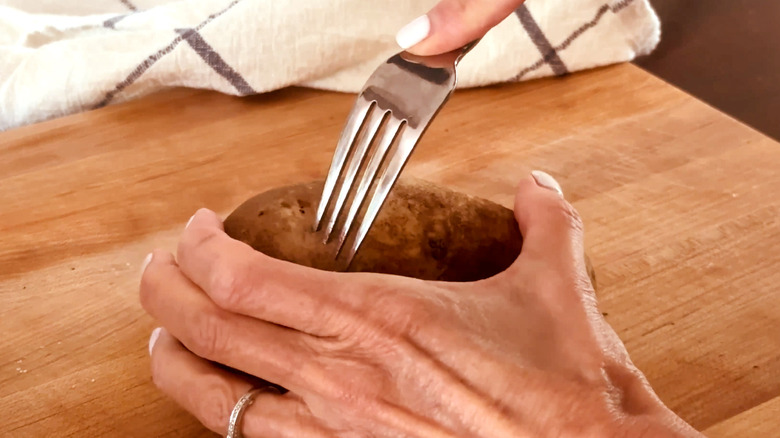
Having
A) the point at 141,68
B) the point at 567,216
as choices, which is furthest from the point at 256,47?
the point at 567,216

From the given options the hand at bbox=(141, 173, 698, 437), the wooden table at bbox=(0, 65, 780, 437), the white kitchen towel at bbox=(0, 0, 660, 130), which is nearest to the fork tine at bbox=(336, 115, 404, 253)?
the hand at bbox=(141, 173, 698, 437)

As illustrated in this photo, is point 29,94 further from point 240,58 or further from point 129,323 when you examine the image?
point 129,323

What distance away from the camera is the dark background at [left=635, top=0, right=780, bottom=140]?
1.69m

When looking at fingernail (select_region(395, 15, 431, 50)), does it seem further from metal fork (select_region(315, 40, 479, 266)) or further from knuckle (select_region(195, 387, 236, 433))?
knuckle (select_region(195, 387, 236, 433))

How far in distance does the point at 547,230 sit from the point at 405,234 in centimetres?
14

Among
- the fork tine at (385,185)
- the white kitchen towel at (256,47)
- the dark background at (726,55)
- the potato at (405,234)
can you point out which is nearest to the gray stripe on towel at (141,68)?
the white kitchen towel at (256,47)

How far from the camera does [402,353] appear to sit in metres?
0.60

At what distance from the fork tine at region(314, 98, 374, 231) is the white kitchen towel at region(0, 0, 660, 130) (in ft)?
1.56

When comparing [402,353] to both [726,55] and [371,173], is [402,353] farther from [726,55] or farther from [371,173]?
[726,55]

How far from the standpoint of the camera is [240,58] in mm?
1206

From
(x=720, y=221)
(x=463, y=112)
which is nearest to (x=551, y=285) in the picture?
(x=720, y=221)

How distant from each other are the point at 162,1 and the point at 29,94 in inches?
15.1

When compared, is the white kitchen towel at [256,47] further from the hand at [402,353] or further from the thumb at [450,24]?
the hand at [402,353]

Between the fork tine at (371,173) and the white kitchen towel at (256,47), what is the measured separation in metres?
0.52
